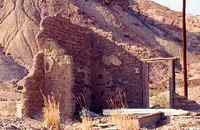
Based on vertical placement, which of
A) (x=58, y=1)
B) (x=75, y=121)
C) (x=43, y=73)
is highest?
(x=58, y=1)

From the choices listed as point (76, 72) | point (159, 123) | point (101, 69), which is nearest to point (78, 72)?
point (76, 72)

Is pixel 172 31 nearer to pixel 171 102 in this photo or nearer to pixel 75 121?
pixel 171 102

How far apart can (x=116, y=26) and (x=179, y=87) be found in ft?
44.3

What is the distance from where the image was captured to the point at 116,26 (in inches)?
1907

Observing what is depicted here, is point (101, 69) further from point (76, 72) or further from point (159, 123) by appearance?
point (159, 123)

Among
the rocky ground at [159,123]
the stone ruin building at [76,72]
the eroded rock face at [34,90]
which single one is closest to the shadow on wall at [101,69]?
the stone ruin building at [76,72]

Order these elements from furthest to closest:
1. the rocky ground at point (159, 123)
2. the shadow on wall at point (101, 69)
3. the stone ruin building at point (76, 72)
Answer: the shadow on wall at point (101, 69)
the stone ruin building at point (76, 72)
the rocky ground at point (159, 123)

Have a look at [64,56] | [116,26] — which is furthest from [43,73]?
[116,26]

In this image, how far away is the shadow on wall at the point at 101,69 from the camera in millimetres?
20438

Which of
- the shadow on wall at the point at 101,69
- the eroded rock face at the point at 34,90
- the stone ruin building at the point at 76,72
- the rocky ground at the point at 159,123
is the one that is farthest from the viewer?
the shadow on wall at the point at 101,69

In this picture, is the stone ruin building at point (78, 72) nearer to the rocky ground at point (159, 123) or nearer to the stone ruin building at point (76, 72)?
the stone ruin building at point (76, 72)

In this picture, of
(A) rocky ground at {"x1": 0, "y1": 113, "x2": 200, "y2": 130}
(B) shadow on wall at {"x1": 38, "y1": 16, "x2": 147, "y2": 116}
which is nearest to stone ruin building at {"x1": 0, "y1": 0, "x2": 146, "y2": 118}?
(B) shadow on wall at {"x1": 38, "y1": 16, "x2": 147, "y2": 116}

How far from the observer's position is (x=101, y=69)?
21109 mm

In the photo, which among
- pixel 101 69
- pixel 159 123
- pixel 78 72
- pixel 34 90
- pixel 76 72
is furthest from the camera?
pixel 101 69
